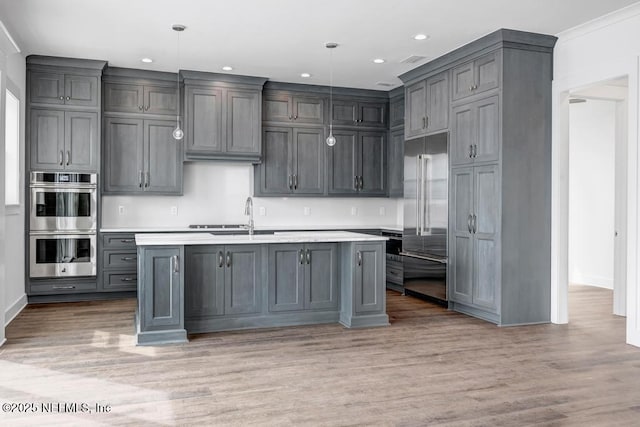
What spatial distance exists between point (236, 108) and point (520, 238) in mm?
3867

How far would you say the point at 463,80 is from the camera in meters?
5.50

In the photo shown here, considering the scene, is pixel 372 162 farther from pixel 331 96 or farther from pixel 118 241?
pixel 118 241

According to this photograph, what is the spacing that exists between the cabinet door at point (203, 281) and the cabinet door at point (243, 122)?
243 cm

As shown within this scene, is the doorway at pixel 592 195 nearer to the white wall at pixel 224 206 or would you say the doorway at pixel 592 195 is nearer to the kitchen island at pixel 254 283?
the white wall at pixel 224 206

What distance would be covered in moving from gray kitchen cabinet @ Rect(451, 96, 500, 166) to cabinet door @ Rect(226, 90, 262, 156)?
8.52ft

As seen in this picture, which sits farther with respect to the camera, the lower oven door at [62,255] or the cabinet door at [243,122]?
the cabinet door at [243,122]

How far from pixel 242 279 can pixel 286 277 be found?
42 centimetres

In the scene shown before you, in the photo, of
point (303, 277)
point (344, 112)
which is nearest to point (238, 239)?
point (303, 277)

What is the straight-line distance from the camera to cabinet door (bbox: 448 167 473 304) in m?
5.39

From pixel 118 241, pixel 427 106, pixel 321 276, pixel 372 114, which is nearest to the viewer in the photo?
pixel 321 276

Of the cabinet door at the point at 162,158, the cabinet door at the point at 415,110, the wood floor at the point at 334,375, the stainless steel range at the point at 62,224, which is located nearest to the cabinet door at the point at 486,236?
the wood floor at the point at 334,375

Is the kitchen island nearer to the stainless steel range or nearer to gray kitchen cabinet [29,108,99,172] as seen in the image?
the stainless steel range

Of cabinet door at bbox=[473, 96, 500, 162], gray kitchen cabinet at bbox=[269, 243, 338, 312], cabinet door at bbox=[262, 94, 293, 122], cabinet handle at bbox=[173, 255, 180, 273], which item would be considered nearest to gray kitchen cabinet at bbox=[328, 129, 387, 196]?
cabinet door at bbox=[262, 94, 293, 122]

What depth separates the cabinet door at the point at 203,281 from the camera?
4.54 meters
